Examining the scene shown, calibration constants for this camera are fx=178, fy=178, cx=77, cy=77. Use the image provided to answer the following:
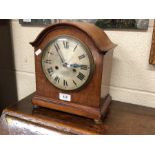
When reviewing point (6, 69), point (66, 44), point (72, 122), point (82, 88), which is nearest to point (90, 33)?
point (66, 44)

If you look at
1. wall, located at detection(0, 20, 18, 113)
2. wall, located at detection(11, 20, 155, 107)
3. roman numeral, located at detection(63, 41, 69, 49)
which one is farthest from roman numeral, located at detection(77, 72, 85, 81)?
wall, located at detection(0, 20, 18, 113)

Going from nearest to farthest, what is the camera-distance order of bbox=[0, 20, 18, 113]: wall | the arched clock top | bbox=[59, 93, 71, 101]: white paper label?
the arched clock top → bbox=[59, 93, 71, 101]: white paper label → bbox=[0, 20, 18, 113]: wall

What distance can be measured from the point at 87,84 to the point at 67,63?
0.11 metres

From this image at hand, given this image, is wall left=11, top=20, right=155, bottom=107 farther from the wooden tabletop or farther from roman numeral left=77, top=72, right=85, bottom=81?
roman numeral left=77, top=72, right=85, bottom=81

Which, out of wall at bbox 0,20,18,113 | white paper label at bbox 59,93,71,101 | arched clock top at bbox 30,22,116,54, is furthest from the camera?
wall at bbox 0,20,18,113

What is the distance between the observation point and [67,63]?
67 cm

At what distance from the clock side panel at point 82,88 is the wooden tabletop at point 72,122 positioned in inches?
2.7

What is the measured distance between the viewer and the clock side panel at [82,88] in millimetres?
639

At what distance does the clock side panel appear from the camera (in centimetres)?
64

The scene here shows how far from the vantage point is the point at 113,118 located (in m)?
0.73

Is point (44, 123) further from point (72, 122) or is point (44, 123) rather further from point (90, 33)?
point (90, 33)

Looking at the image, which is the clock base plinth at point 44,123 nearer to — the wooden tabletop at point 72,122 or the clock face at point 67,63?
the wooden tabletop at point 72,122
